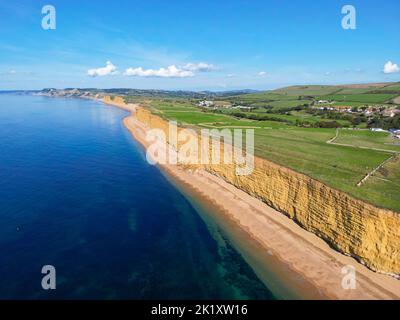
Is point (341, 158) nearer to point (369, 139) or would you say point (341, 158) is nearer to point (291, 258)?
point (291, 258)

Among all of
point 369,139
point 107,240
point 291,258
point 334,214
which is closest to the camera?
point 334,214

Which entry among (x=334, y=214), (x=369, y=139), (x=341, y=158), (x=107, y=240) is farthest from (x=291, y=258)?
(x=369, y=139)

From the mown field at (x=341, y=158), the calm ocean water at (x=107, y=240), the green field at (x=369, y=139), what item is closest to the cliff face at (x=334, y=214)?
the mown field at (x=341, y=158)

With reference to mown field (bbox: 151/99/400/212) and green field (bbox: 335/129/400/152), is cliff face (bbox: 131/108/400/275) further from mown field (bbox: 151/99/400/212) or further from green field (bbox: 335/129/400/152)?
green field (bbox: 335/129/400/152)


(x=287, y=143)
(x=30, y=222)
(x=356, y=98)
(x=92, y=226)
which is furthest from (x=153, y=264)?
(x=356, y=98)

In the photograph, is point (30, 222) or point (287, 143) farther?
point (287, 143)

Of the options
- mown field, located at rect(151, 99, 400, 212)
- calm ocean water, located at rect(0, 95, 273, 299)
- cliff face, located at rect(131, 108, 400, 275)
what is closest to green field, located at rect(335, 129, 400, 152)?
mown field, located at rect(151, 99, 400, 212)

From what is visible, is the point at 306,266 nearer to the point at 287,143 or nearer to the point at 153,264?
the point at 153,264
